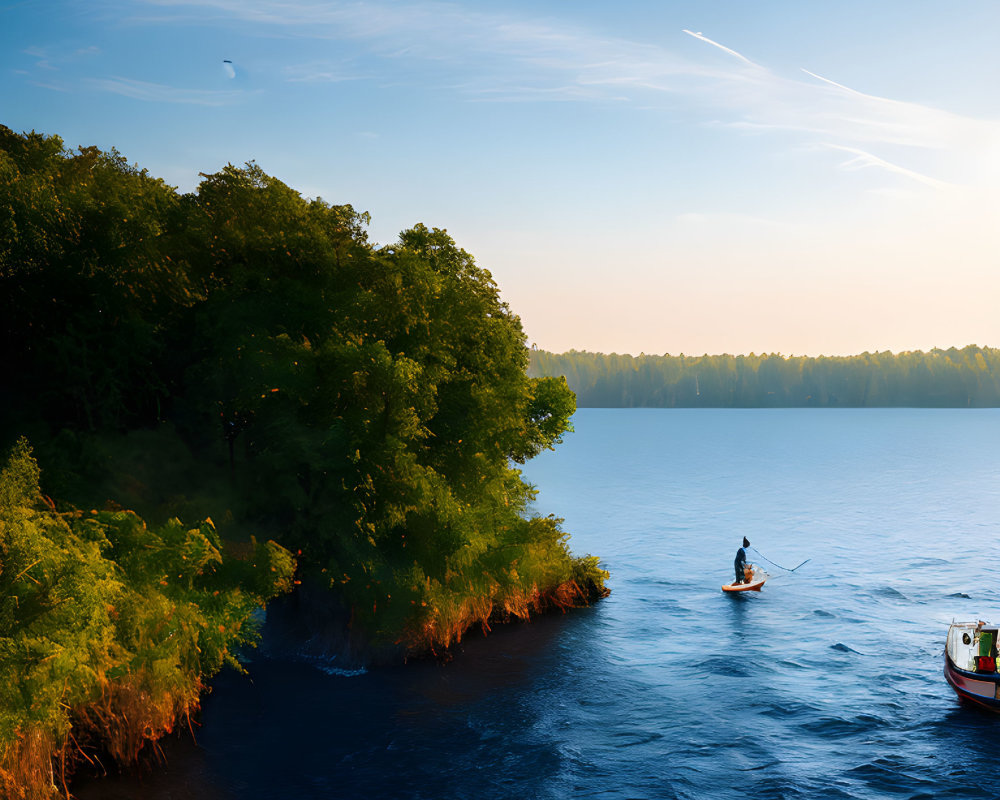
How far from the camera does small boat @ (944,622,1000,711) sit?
2903cm

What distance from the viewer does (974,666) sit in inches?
1193

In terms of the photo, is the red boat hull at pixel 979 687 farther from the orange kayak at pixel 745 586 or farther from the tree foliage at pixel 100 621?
the tree foliage at pixel 100 621

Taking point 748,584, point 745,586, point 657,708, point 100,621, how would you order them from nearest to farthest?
point 100,621, point 657,708, point 745,586, point 748,584

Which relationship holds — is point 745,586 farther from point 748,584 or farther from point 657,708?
point 657,708

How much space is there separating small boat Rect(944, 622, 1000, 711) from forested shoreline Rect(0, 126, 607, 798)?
18667 mm

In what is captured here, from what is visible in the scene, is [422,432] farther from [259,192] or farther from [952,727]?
[952,727]

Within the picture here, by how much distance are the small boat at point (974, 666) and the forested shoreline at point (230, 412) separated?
1867 cm

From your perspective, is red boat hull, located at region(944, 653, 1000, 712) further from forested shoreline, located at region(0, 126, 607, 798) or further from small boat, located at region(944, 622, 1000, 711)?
forested shoreline, located at region(0, 126, 607, 798)

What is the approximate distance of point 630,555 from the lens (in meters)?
63.2

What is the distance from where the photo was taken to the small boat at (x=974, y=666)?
95.2 feet

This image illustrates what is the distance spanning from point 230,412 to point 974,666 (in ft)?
98.5

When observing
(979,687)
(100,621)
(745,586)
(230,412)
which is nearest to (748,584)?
(745,586)

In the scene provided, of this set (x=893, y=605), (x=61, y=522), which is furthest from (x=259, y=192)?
(x=893, y=605)

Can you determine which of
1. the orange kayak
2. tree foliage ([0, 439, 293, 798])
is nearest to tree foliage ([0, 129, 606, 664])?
tree foliage ([0, 439, 293, 798])
